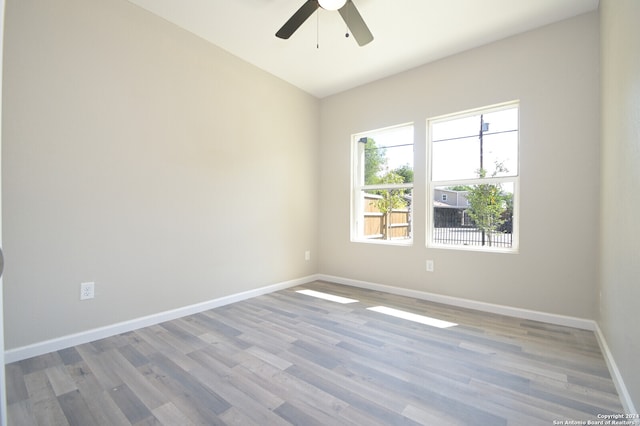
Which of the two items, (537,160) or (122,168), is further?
(537,160)

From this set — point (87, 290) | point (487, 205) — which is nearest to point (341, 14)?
point (487, 205)

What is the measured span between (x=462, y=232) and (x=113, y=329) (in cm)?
348

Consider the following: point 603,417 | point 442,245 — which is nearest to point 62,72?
point 442,245

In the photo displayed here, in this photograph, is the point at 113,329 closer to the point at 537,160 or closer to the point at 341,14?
the point at 341,14

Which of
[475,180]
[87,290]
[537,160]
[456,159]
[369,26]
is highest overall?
[369,26]

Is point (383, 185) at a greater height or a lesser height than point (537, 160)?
lesser

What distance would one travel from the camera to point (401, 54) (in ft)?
10.7

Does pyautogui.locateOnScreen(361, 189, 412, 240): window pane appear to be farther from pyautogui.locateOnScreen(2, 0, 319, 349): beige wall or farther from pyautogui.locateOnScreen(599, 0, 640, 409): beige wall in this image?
pyautogui.locateOnScreen(599, 0, 640, 409): beige wall

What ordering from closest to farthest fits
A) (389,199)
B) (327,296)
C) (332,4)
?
(332,4), (327,296), (389,199)

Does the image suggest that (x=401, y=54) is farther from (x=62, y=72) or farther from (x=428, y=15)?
(x=62, y=72)

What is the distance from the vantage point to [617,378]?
69.7 inches

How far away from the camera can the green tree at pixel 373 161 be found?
13.2 ft

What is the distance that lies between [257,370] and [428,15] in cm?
320

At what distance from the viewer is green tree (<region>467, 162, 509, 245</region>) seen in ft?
10.1
